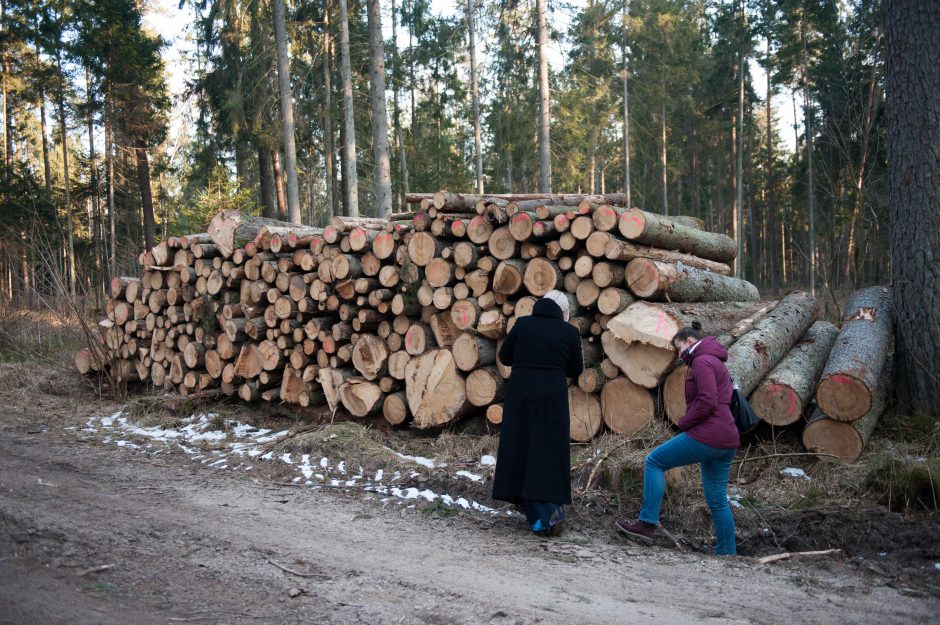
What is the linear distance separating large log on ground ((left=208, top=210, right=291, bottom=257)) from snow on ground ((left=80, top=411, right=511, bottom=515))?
2.46m

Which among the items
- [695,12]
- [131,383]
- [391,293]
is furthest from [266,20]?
[695,12]

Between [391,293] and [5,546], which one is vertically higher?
[391,293]

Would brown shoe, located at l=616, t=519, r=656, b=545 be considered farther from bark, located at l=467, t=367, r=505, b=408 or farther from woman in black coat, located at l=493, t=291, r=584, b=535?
bark, located at l=467, t=367, r=505, b=408

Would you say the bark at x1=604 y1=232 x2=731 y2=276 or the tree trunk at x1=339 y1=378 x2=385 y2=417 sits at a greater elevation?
the bark at x1=604 y1=232 x2=731 y2=276

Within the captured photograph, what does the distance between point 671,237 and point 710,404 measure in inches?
121

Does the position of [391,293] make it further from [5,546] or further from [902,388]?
[902,388]

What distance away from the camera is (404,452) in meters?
6.99

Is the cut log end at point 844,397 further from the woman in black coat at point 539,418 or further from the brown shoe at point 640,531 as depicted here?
the woman in black coat at point 539,418

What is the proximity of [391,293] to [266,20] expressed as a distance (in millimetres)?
15190

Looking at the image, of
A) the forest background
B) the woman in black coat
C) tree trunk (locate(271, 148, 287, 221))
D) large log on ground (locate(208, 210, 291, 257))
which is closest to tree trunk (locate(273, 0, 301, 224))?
the forest background

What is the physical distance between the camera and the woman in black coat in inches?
187

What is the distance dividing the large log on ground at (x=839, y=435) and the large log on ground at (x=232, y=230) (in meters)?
7.25

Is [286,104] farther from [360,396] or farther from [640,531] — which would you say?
[640,531]

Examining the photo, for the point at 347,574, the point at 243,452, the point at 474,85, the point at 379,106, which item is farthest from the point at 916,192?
the point at 474,85
